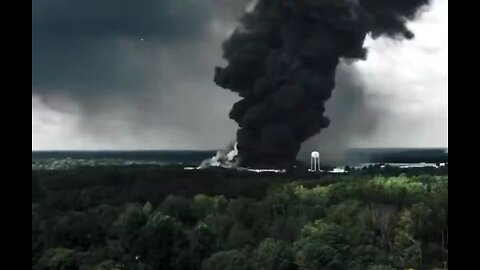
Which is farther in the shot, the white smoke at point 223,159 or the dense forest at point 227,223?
the white smoke at point 223,159

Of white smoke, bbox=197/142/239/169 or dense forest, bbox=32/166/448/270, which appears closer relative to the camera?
dense forest, bbox=32/166/448/270

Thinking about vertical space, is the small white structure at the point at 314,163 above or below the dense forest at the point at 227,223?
above

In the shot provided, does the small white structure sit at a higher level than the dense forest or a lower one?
higher

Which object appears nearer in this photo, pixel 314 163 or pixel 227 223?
pixel 227 223

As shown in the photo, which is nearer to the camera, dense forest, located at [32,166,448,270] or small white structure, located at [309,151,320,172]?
dense forest, located at [32,166,448,270]

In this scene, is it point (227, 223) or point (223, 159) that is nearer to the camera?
point (227, 223)

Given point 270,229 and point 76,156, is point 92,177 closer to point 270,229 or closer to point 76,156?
point 76,156
